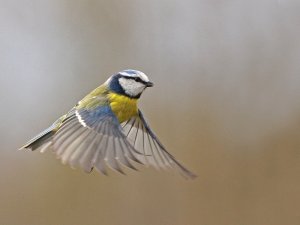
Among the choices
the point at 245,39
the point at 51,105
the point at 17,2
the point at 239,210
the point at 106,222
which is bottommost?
the point at 239,210

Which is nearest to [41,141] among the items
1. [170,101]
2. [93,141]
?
[93,141]

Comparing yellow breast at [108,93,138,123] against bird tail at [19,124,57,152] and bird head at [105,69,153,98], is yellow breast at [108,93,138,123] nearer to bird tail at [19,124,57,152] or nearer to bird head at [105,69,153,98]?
bird head at [105,69,153,98]

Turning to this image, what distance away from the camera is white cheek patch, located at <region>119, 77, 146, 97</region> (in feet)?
4.00

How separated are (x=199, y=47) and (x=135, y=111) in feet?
3.84

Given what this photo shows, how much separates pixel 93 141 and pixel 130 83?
0.14 meters

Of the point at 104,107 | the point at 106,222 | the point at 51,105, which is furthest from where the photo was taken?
the point at 51,105

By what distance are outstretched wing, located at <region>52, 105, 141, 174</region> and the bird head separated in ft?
0.15

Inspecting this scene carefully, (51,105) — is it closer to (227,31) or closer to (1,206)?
(1,206)

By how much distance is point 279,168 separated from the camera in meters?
2.28

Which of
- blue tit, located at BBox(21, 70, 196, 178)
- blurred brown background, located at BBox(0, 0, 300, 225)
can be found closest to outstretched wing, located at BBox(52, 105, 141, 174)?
blue tit, located at BBox(21, 70, 196, 178)

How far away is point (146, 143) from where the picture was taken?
1.32 meters

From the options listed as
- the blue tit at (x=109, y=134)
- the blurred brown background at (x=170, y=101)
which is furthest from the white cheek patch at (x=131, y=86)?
the blurred brown background at (x=170, y=101)

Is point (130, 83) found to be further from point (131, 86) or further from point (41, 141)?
point (41, 141)

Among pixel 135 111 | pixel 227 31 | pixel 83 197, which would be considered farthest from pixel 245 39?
pixel 135 111
